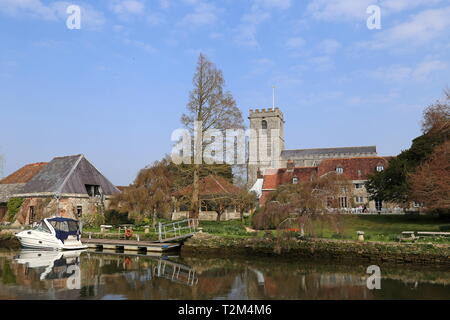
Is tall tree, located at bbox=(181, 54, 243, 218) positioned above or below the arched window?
below

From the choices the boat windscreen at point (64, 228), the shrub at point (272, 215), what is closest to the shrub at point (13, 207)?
the boat windscreen at point (64, 228)

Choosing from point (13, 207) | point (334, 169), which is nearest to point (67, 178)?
point (13, 207)

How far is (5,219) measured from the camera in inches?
1286

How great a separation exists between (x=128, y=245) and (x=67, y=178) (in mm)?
12144

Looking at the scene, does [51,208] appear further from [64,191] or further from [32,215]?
[32,215]

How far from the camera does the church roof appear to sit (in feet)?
259

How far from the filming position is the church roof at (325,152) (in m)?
78.9

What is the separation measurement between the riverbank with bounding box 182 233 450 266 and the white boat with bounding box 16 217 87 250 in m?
7.27

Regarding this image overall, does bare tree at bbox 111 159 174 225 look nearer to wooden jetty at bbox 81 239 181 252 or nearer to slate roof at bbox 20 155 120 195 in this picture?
wooden jetty at bbox 81 239 181 252

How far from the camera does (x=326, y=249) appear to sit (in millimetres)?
19094

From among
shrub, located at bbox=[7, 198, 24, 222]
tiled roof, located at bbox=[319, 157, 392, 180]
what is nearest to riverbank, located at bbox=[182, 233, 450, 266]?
shrub, located at bbox=[7, 198, 24, 222]

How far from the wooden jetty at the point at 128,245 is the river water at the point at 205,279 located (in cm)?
246
